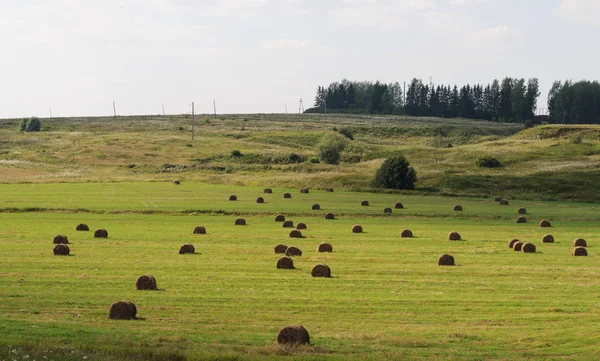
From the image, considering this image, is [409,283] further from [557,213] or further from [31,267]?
[557,213]

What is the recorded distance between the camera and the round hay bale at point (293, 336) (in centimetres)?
1848

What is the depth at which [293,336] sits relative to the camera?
18.5 metres

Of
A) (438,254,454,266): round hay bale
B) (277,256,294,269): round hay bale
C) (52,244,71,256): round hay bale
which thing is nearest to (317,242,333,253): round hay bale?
(438,254,454,266): round hay bale

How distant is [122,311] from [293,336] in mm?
5524

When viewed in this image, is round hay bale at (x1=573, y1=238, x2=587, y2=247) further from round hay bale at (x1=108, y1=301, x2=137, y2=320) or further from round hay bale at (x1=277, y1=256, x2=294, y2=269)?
round hay bale at (x1=108, y1=301, x2=137, y2=320)

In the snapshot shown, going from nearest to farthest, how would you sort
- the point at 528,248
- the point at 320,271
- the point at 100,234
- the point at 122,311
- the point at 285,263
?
the point at 122,311, the point at 320,271, the point at 285,263, the point at 528,248, the point at 100,234

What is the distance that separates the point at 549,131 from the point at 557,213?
94.3 metres

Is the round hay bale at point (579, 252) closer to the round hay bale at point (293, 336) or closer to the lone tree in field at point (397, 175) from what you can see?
the round hay bale at point (293, 336)

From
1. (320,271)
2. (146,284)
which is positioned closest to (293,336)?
(146,284)

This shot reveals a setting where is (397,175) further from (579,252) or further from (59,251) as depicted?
(59,251)

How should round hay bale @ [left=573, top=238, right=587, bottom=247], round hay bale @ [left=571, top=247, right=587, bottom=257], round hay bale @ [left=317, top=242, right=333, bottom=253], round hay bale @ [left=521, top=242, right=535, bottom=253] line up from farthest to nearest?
round hay bale @ [left=573, top=238, right=587, bottom=247] → round hay bale @ [left=521, top=242, right=535, bottom=253] → round hay bale @ [left=317, top=242, right=333, bottom=253] → round hay bale @ [left=571, top=247, right=587, bottom=257]

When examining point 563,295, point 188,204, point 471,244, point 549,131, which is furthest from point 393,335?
point 549,131

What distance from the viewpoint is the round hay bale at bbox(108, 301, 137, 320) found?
21.8 metres

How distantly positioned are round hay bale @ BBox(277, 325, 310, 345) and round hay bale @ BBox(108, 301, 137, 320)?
5.07 m
